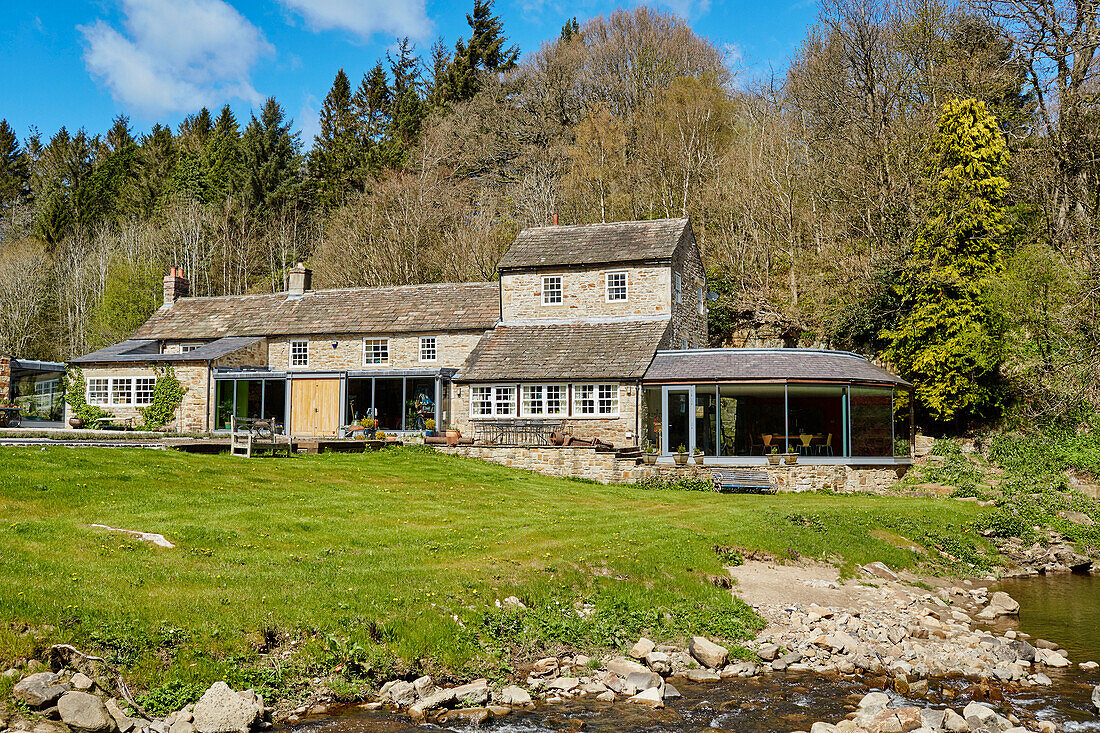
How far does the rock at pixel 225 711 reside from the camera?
8.12 meters

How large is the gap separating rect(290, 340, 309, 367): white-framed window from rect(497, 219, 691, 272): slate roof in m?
9.27

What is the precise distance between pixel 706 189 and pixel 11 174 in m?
56.7

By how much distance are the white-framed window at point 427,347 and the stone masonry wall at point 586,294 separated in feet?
10.3

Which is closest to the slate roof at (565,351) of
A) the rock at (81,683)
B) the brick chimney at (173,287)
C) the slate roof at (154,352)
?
the slate roof at (154,352)

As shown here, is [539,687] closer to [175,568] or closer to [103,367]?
[175,568]

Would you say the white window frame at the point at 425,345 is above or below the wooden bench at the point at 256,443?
above

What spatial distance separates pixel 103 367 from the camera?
3459cm

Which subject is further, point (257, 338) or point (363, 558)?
point (257, 338)

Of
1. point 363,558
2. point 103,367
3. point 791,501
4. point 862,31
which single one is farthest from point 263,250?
point 363,558

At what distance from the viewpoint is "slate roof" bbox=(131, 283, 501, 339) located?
111 ft

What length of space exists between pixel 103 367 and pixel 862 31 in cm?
3535

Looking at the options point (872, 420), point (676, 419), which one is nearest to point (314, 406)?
point (676, 419)

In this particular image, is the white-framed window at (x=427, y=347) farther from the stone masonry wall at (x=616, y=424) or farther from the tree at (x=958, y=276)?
the tree at (x=958, y=276)

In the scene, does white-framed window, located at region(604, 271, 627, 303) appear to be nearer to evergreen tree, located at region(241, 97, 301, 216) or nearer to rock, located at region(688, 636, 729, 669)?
rock, located at region(688, 636, 729, 669)
